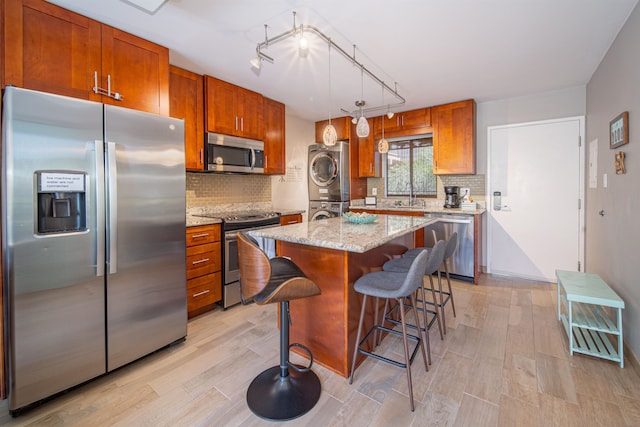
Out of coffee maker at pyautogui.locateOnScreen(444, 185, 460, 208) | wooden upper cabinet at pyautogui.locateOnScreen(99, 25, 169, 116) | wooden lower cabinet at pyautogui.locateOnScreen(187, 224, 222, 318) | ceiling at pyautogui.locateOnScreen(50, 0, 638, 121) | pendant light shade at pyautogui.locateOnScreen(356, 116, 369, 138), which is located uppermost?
ceiling at pyautogui.locateOnScreen(50, 0, 638, 121)

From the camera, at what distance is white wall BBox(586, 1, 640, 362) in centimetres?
193

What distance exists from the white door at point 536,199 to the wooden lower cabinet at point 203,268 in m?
3.58

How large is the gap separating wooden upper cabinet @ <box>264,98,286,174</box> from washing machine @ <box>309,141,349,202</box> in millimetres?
937

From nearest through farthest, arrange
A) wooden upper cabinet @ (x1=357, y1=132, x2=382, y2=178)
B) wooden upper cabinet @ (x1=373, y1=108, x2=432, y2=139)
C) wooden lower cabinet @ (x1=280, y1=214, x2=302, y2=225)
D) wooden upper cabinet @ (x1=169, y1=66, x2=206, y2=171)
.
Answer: wooden upper cabinet @ (x1=169, y1=66, x2=206, y2=171) < wooden lower cabinet @ (x1=280, y1=214, x2=302, y2=225) < wooden upper cabinet @ (x1=373, y1=108, x2=432, y2=139) < wooden upper cabinet @ (x1=357, y1=132, x2=382, y2=178)

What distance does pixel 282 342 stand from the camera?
1681mm

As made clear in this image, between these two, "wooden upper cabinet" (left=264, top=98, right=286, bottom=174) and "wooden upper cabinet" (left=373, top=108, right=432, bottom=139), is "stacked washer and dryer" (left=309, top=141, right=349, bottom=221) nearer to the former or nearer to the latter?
"wooden upper cabinet" (left=373, top=108, right=432, bottom=139)

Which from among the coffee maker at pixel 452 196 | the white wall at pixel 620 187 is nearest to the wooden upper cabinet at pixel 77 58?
the white wall at pixel 620 187

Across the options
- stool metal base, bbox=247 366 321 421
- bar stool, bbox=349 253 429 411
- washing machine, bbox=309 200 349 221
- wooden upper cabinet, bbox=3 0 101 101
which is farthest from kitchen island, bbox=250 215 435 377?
washing machine, bbox=309 200 349 221

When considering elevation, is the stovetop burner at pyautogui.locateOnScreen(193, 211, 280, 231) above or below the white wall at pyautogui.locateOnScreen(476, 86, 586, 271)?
below

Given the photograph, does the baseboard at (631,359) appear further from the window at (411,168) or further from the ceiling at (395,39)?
the window at (411,168)

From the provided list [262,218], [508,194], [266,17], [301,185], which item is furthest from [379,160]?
[266,17]

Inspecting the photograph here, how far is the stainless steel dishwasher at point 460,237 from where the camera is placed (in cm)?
363

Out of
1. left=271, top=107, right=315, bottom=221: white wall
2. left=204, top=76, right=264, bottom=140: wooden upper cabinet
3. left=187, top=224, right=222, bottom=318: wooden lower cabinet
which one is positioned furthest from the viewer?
left=271, top=107, right=315, bottom=221: white wall

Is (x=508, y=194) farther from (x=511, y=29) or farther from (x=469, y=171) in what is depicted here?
(x=511, y=29)
